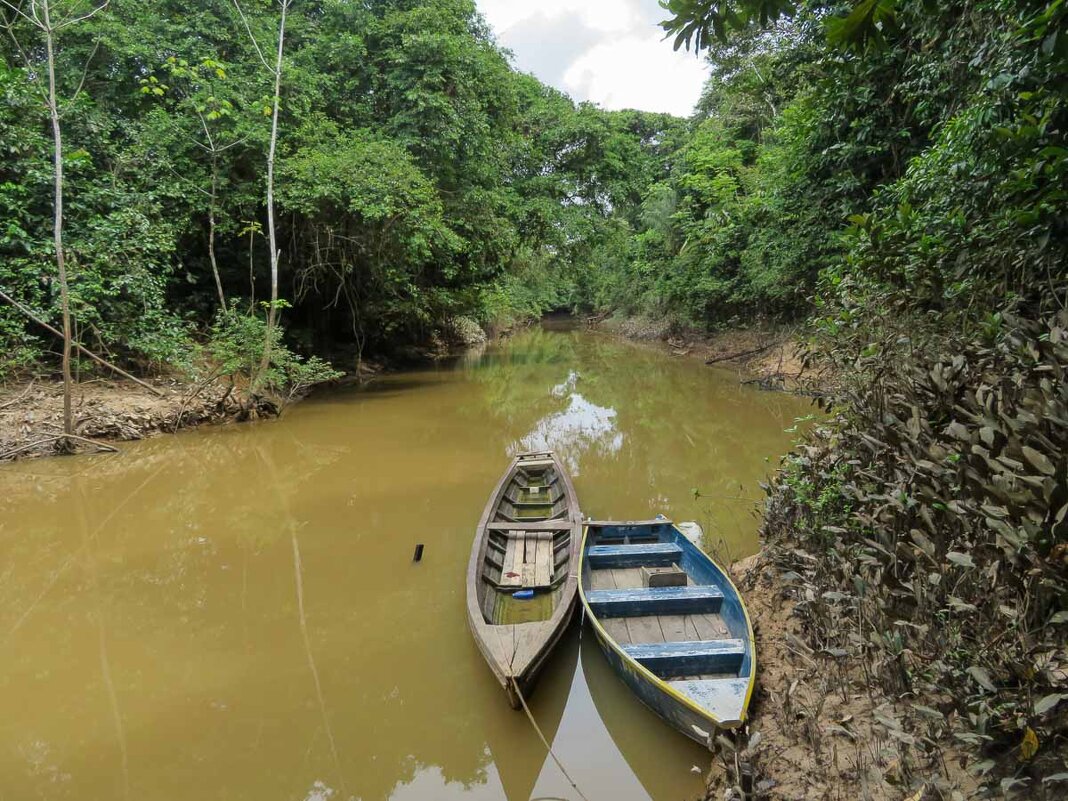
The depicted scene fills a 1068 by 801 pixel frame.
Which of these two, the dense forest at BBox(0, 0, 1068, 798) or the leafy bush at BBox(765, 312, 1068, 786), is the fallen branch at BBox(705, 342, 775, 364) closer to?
the dense forest at BBox(0, 0, 1068, 798)

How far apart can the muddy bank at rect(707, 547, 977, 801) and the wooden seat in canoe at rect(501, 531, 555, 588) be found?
1.80m

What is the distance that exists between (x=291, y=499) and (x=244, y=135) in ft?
23.3

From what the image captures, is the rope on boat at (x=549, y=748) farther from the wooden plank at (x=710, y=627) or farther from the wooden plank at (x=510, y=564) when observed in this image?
the wooden plank at (x=510, y=564)

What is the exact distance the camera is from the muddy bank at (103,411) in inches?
298

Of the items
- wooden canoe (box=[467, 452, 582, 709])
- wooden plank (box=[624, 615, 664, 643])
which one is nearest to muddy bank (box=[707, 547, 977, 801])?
wooden plank (box=[624, 615, 664, 643])

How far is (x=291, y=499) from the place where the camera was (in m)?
6.57

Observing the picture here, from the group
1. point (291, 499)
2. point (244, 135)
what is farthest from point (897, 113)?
point (244, 135)

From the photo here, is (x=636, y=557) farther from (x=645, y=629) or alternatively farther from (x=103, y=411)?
(x=103, y=411)

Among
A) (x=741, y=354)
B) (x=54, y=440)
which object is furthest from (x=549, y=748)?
(x=741, y=354)

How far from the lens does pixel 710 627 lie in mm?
3502

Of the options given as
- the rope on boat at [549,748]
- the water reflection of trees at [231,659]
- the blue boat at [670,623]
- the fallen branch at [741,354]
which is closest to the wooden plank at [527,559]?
the blue boat at [670,623]

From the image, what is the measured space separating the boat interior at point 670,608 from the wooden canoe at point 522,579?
234mm

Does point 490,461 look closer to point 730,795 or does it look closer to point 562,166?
point 730,795

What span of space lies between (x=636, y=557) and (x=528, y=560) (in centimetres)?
89
